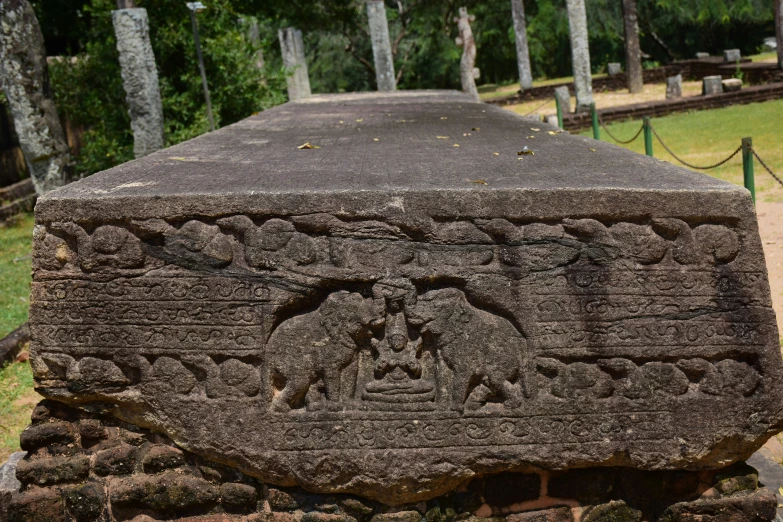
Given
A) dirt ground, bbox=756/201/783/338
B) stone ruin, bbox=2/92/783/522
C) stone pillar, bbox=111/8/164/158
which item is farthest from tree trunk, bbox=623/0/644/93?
stone ruin, bbox=2/92/783/522

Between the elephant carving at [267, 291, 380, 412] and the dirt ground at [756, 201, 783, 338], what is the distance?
273 cm

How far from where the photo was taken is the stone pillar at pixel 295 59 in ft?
44.7

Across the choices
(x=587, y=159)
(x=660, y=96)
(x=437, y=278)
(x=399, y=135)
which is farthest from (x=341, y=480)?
(x=660, y=96)

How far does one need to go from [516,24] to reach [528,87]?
5.45 ft

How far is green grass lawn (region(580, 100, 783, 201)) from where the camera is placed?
7488mm

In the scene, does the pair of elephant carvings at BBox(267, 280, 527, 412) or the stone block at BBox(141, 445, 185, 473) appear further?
the stone block at BBox(141, 445, 185, 473)

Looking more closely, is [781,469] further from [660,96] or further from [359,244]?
[660,96]

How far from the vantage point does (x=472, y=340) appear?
241cm

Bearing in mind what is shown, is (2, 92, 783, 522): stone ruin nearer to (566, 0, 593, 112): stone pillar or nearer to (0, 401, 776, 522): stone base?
(0, 401, 776, 522): stone base

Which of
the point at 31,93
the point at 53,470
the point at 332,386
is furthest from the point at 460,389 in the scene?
the point at 31,93

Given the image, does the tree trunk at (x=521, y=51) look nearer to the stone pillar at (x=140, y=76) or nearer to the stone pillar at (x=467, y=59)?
the stone pillar at (x=467, y=59)

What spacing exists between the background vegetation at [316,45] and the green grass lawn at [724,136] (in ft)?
16.3

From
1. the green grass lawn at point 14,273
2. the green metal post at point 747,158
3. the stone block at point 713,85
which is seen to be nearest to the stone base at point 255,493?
the green metal post at point 747,158

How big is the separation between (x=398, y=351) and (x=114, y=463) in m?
0.95
